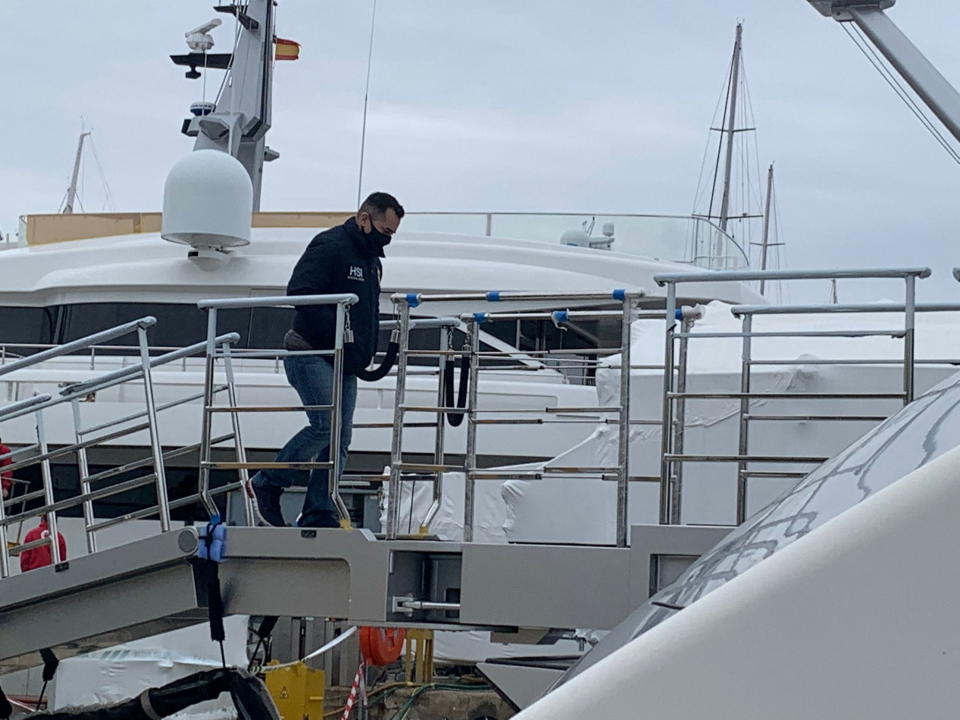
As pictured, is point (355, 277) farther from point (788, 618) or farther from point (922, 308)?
point (788, 618)

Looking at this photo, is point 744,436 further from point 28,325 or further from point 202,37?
point 202,37

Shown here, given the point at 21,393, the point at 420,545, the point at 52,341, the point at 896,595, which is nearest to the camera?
the point at 896,595

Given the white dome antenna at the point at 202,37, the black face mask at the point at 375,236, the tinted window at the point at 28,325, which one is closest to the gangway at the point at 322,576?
the black face mask at the point at 375,236

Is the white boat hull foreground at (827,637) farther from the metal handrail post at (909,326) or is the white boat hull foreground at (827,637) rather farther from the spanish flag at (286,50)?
the spanish flag at (286,50)

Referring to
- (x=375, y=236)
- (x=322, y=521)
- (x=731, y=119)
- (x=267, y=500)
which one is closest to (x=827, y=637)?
(x=322, y=521)

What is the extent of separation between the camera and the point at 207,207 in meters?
12.9

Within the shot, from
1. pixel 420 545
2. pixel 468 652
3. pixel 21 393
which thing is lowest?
pixel 468 652

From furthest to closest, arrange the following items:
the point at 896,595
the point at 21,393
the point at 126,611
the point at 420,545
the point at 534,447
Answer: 1. the point at 21,393
2. the point at 534,447
3. the point at 126,611
4. the point at 420,545
5. the point at 896,595

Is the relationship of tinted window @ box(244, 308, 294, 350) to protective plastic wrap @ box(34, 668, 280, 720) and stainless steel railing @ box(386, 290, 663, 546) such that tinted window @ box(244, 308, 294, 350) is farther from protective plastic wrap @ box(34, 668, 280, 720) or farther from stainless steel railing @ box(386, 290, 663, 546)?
stainless steel railing @ box(386, 290, 663, 546)

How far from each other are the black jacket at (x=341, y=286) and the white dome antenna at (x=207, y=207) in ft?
26.1

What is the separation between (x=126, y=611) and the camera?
16.9 ft

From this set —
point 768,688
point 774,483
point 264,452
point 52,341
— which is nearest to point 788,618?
point 768,688

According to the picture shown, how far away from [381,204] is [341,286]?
37 centimetres

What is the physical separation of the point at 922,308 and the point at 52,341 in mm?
10865
